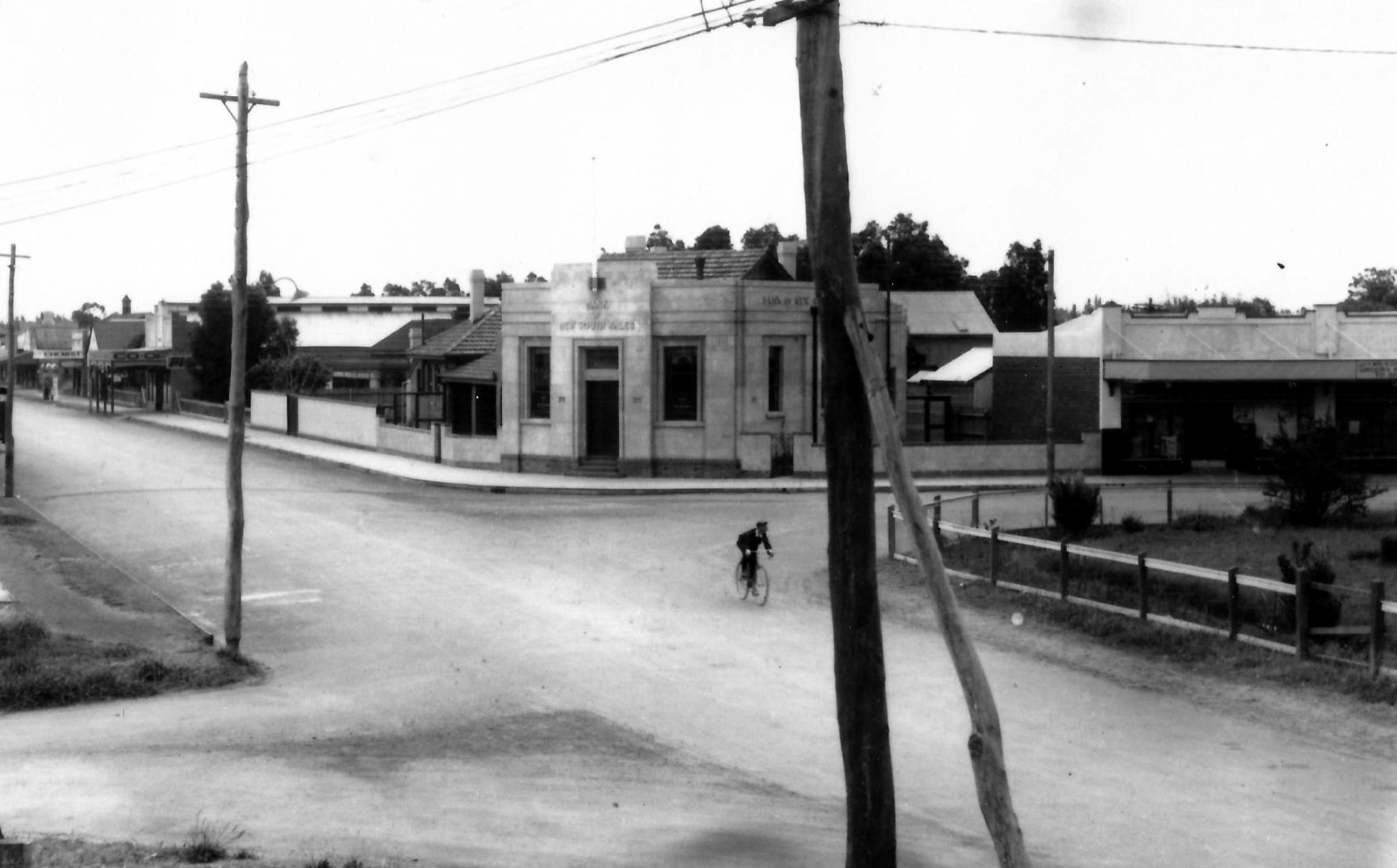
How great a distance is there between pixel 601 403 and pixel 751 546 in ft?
66.3

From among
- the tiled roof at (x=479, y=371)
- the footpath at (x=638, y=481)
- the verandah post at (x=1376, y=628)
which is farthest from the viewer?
the tiled roof at (x=479, y=371)

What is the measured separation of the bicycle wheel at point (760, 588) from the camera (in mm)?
21141

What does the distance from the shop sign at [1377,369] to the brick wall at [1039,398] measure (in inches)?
294

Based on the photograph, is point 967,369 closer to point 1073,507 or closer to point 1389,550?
point 1073,507

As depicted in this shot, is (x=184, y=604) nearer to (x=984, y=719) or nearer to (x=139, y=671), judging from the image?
(x=139, y=671)

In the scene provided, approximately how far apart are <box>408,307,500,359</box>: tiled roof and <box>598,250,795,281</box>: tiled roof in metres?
8.75

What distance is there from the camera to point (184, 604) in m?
22.2

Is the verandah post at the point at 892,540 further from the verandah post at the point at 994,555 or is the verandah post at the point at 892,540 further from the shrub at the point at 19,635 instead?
the shrub at the point at 19,635

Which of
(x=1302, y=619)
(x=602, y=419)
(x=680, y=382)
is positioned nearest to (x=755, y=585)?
(x=1302, y=619)

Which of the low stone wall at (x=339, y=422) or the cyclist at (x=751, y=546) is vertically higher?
the low stone wall at (x=339, y=422)

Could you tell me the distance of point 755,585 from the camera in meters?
21.3

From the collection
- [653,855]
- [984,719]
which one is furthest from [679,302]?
[984,719]

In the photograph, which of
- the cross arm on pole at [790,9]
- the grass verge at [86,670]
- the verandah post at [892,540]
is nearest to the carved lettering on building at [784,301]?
the verandah post at [892,540]

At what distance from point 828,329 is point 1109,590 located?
12.9 meters
